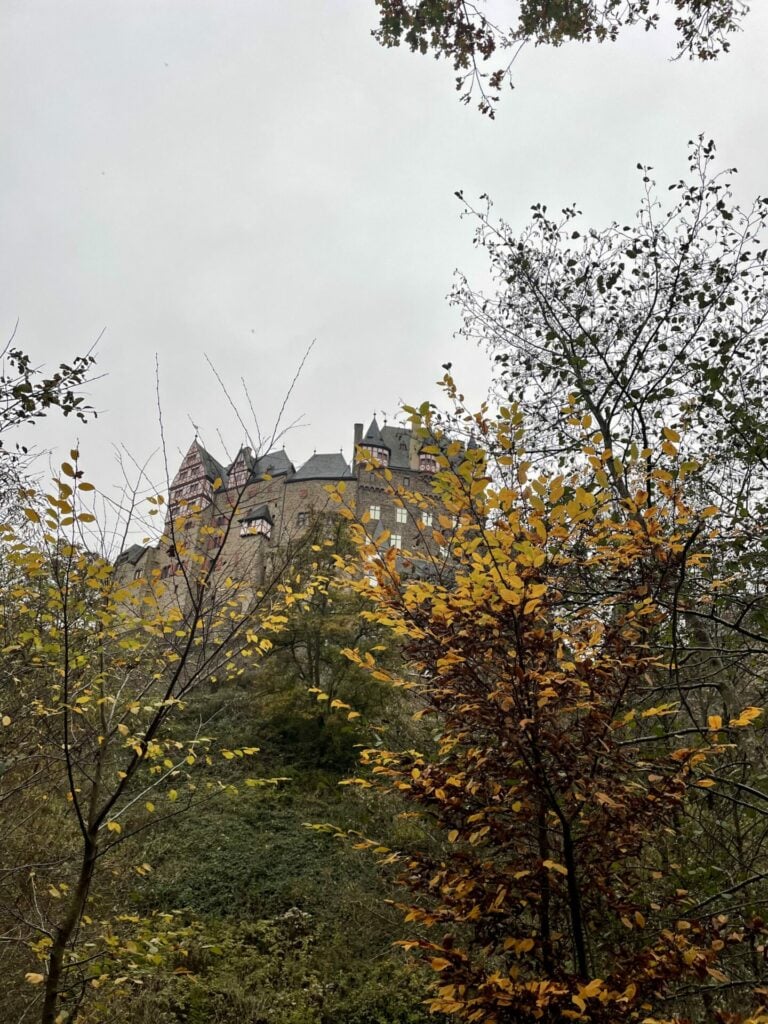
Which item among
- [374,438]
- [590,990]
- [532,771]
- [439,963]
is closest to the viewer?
[590,990]

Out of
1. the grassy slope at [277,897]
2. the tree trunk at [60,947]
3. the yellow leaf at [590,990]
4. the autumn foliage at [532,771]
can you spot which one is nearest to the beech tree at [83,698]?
the tree trunk at [60,947]

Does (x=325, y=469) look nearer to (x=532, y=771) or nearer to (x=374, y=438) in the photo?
(x=374, y=438)

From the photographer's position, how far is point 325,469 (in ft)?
143

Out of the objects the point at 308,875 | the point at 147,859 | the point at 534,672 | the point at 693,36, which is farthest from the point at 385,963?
the point at 693,36

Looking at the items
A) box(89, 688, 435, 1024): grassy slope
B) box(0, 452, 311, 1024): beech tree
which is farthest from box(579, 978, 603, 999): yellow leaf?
box(89, 688, 435, 1024): grassy slope

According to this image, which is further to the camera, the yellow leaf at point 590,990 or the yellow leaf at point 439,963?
the yellow leaf at point 439,963

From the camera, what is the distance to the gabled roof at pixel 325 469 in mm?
42719

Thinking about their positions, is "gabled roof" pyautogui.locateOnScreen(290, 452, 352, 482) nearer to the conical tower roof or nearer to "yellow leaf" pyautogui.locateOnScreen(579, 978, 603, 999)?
the conical tower roof

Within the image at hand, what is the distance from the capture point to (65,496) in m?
3.52

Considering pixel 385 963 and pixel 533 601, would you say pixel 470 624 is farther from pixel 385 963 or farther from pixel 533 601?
pixel 385 963

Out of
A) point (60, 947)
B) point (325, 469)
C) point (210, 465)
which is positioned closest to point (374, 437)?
point (325, 469)

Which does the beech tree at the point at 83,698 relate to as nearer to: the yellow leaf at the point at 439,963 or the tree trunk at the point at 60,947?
the tree trunk at the point at 60,947

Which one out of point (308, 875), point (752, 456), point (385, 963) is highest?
point (752, 456)

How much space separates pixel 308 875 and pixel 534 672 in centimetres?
1304
